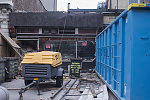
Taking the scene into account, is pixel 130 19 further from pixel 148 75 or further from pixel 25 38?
pixel 25 38

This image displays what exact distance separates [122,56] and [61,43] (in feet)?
44.5

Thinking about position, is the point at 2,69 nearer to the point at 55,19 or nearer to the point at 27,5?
the point at 55,19

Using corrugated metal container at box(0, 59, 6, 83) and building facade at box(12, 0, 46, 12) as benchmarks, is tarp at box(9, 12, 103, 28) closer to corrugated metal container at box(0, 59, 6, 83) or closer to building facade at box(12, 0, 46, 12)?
building facade at box(12, 0, 46, 12)

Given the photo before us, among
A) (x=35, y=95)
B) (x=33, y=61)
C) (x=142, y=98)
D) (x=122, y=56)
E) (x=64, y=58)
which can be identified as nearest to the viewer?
(x=142, y=98)

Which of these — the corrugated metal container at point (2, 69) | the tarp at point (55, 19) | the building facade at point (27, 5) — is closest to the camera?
the corrugated metal container at point (2, 69)

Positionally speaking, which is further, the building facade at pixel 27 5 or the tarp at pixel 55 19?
the building facade at pixel 27 5

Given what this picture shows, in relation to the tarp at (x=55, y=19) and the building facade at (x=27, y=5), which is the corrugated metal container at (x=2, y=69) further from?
the building facade at (x=27, y=5)

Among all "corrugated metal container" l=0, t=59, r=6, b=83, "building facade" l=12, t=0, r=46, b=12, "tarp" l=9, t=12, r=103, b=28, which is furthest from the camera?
"building facade" l=12, t=0, r=46, b=12

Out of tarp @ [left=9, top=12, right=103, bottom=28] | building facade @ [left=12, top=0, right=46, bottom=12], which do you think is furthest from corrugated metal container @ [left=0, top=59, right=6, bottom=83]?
building facade @ [left=12, top=0, right=46, bottom=12]

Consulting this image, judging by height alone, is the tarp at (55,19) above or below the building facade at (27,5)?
below

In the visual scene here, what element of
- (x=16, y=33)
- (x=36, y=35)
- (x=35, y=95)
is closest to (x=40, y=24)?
(x=36, y=35)

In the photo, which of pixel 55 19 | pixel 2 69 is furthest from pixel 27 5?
pixel 2 69

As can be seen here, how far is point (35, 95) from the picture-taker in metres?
8.34

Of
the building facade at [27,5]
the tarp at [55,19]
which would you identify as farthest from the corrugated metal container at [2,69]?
the building facade at [27,5]
